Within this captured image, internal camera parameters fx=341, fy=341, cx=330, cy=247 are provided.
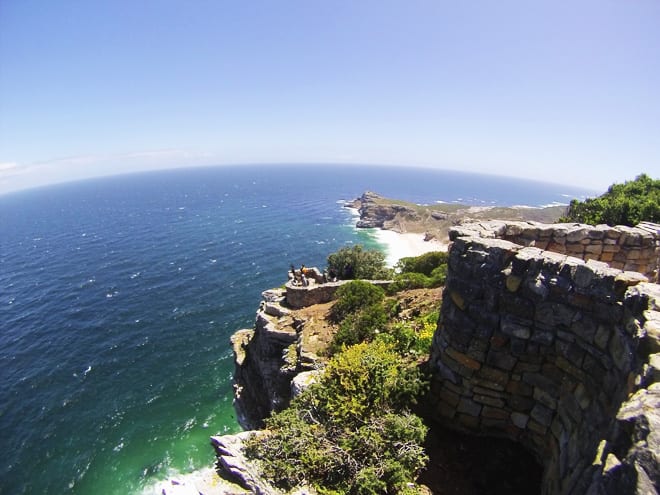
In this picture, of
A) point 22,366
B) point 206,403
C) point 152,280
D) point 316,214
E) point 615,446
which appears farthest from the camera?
point 316,214

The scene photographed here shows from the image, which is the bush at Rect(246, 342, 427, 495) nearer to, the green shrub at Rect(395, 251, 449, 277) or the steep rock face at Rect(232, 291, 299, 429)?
the steep rock face at Rect(232, 291, 299, 429)

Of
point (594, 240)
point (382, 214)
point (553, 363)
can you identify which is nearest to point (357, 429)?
point (553, 363)

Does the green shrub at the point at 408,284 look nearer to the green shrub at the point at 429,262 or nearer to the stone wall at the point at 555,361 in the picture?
the green shrub at the point at 429,262

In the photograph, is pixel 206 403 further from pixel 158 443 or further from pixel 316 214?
pixel 316 214

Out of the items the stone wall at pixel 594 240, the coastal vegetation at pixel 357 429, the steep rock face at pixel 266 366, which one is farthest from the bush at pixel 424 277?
the coastal vegetation at pixel 357 429

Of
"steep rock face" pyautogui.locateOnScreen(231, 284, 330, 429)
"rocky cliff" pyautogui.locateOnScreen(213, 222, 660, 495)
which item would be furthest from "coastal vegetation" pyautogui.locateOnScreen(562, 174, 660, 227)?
"steep rock face" pyautogui.locateOnScreen(231, 284, 330, 429)

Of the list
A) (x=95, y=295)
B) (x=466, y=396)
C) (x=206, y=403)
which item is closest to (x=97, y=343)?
(x=95, y=295)
